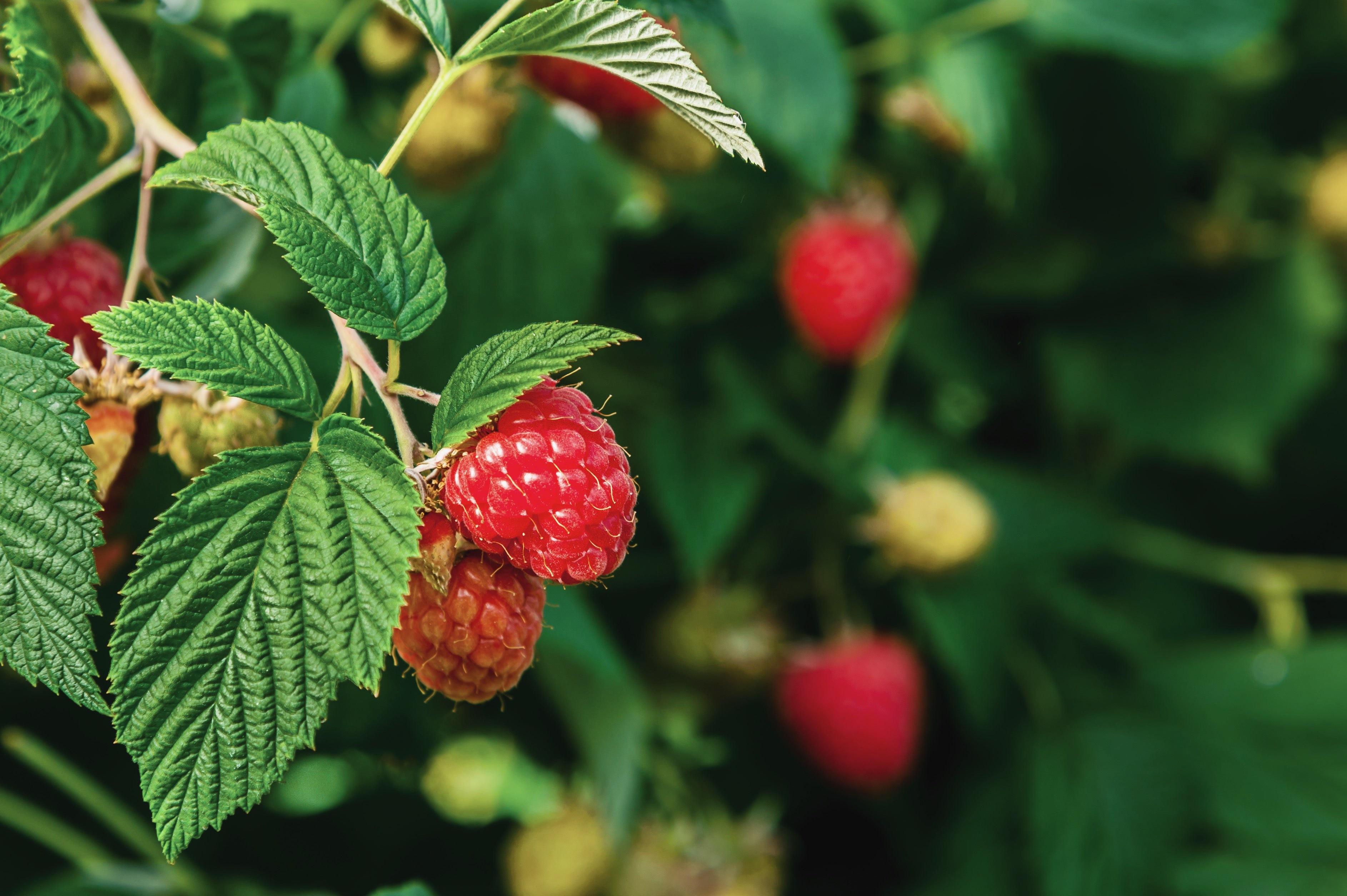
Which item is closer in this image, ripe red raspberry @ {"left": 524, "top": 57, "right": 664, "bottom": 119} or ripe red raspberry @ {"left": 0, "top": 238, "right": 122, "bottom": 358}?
ripe red raspberry @ {"left": 0, "top": 238, "right": 122, "bottom": 358}

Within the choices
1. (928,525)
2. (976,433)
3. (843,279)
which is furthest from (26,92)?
(976,433)

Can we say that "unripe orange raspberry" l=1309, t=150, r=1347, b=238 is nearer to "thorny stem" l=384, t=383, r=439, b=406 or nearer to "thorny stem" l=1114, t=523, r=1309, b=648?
"thorny stem" l=1114, t=523, r=1309, b=648

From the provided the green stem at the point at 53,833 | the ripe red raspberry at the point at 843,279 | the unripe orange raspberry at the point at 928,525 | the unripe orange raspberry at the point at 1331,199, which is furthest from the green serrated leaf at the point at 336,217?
the unripe orange raspberry at the point at 1331,199

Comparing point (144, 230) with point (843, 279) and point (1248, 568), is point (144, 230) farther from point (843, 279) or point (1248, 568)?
point (1248, 568)

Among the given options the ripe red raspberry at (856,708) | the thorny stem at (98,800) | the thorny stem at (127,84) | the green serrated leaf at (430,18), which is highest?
the green serrated leaf at (430,18)

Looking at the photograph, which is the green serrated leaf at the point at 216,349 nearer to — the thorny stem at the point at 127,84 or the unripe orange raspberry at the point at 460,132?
the thorny stem at the point at 127,84

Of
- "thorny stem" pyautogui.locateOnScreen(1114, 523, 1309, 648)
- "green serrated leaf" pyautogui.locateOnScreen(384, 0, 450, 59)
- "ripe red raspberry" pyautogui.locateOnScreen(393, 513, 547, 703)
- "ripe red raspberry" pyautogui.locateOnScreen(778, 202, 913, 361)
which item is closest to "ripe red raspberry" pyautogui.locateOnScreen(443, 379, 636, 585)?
"ripe red raspberry" pyautogui.locateOnScreen(393, 513, 547, 703)
